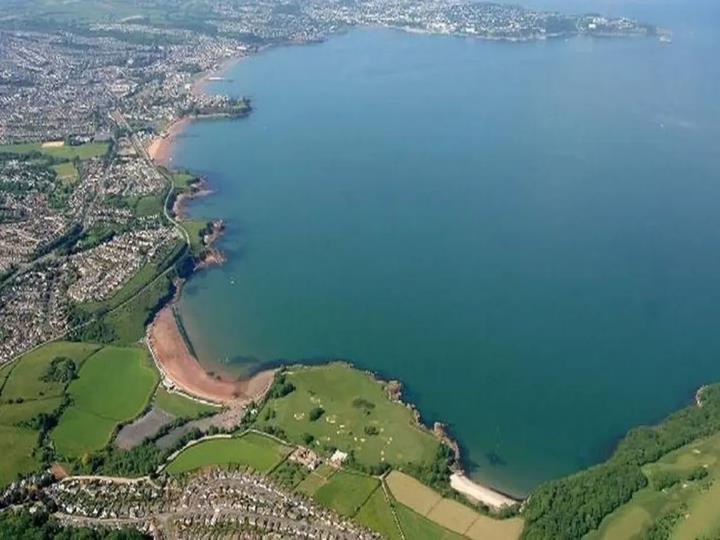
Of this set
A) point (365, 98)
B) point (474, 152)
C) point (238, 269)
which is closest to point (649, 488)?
point (238, 269)

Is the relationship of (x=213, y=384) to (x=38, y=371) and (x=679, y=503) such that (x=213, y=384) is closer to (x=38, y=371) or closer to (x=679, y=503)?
(x=38, y=371)

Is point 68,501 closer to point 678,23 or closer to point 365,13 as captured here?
point 365,13

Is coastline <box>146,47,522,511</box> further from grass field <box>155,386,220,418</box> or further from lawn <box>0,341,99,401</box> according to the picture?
lawn <box>0,341,99,401</box>

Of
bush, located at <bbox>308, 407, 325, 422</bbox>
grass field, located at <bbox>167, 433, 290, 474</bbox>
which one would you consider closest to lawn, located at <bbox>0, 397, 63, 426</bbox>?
grass field, located at <bbox>167, 433, 290, 474</bbox>

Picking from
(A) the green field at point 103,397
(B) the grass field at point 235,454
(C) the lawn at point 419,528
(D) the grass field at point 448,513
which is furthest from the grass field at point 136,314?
(C) the lawn at point 419,528

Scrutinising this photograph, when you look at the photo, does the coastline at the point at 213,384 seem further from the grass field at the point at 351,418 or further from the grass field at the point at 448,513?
the grass field at the point at 351,418

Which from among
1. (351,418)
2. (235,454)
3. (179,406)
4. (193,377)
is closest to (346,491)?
(351,418)
